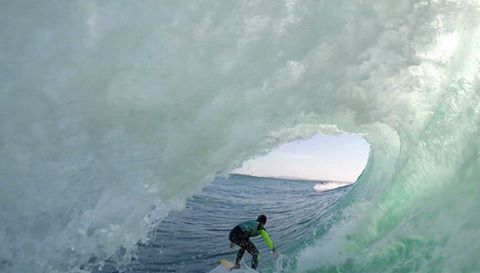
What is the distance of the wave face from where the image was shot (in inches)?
229

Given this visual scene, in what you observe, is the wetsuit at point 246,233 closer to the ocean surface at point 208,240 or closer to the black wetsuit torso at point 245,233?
the black wetsuit torso at point 245,233

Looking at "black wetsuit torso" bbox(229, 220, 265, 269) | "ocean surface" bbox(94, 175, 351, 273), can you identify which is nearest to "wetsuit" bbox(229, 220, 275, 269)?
"black wetsuit torso" bbox(229, 220, 265, 269)

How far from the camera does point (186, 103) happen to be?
640 cm

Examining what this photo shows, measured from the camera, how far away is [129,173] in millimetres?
6336

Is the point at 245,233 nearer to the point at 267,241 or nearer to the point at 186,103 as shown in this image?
the point at 267,241

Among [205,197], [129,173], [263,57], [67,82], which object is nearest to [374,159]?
[263,57]

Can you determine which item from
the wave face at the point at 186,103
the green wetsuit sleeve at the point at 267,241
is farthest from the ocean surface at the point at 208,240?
the wave face at the point at 186,103

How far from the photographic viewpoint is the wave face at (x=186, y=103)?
19.1 ft

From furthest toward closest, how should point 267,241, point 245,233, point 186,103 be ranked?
point 245,233, point 267,241, point 186,103

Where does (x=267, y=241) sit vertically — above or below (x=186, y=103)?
below

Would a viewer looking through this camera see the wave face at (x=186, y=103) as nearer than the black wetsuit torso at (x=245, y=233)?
Yes

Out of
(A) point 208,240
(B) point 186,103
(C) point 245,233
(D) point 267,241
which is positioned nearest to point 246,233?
(C) point 245,233

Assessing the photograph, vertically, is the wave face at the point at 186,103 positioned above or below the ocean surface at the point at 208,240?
above

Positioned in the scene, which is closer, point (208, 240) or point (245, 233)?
point (245, 233)
